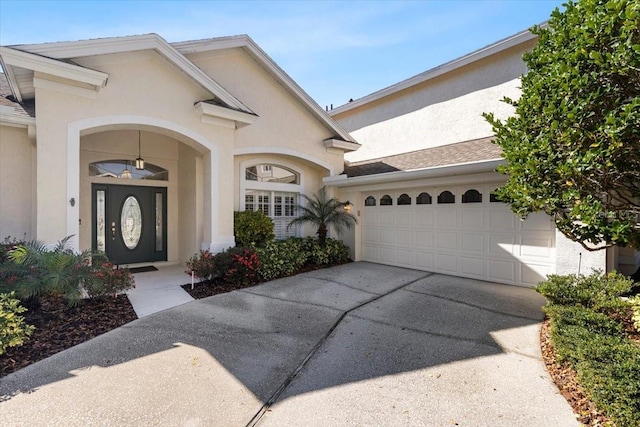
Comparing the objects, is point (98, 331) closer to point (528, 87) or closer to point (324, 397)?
point (324, 397)

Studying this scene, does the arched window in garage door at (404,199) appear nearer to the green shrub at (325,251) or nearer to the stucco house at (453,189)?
the stucco house at (453,189)

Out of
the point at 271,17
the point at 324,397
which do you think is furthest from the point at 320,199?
the point at 324,397

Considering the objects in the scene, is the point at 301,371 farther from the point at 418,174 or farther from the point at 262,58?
the point at 262,58

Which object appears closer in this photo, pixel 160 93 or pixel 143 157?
pixel 160 93

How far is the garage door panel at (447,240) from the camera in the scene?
30.3ft

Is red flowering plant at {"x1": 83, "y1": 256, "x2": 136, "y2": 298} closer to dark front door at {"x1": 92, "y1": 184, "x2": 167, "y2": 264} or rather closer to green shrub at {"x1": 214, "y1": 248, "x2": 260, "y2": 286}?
green shrub at {"x1": 214, "y1": 248, "x2": 260, "y2": 286}

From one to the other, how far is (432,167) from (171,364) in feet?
26.4

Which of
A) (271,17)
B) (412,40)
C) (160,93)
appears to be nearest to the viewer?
(160,93)

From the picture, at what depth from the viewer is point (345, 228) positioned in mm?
11922

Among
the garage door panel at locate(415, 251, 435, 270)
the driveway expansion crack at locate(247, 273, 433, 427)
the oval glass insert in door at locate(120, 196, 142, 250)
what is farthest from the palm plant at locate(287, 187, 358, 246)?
the oval glass insert in door at locate(120, 196, 142, 250)

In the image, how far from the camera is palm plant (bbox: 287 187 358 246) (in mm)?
11172

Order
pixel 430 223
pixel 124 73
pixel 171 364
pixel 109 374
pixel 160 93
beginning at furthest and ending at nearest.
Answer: pixel 430 223 < pixel 160 93 < pixel 124 73 < pixel 171 364 < pixel 109 374

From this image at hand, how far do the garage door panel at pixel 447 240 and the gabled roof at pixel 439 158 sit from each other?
6.75 ft

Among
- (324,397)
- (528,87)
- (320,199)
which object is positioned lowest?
(324,397)
